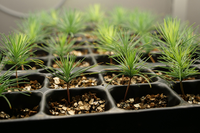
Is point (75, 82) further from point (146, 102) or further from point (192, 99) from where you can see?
point (192, 99)

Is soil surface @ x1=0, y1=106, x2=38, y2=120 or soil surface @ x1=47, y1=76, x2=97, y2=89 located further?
soil surface @ x1=47, y1=76, x2=97, y2=89

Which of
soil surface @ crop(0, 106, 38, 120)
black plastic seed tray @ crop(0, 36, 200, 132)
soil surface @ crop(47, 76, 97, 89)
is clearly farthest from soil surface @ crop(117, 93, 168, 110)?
soil surface @ crop(0, 106, 38, 120)

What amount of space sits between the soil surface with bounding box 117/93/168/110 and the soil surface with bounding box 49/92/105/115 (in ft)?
0.25

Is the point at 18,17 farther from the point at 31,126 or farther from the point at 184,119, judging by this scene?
the point at 184,119

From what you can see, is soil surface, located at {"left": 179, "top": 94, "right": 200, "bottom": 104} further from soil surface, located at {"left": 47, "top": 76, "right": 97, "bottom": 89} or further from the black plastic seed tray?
soil surface, located at {"left": 47, "top": 76, "right": 97, "bottom": 89}

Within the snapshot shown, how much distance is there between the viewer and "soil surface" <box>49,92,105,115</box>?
0.61m

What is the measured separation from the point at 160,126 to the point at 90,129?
0.20m

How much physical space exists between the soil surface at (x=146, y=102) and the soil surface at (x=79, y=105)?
2.9 inches

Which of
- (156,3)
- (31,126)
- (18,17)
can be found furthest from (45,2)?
(31,126)

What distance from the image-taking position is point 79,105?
A: 0.64 m

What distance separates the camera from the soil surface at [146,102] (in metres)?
0.63

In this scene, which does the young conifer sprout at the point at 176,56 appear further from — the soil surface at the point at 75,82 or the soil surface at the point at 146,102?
the soil surface at the point at 75,82

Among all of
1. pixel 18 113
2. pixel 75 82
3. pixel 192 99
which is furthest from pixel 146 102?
pixel 18 113

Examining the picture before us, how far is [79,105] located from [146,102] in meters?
0.23
